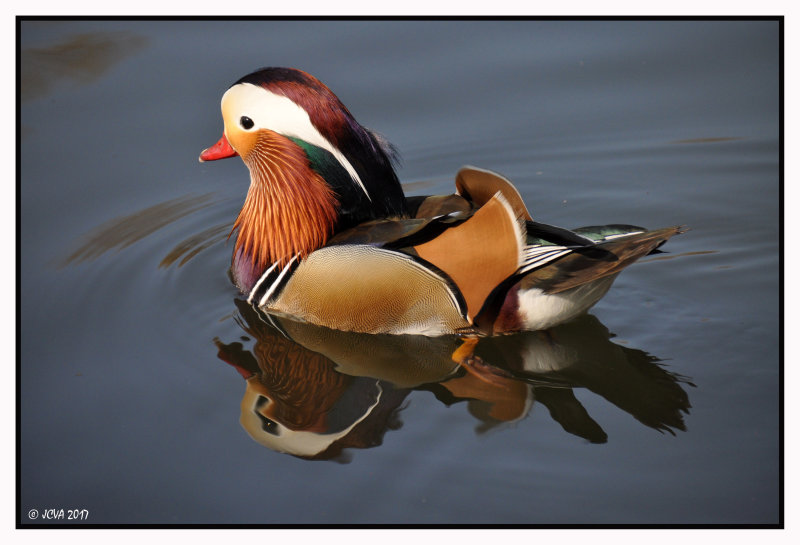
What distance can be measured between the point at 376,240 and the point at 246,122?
100 centimetres

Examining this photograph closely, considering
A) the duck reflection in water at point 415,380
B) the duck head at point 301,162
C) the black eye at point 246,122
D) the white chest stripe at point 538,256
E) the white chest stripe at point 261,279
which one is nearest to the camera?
the duck reflection in water at point 415,380

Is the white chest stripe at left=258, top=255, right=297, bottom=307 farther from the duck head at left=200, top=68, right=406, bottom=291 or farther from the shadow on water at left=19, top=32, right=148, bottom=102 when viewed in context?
the shadow on water at left=19, top=32, right=148, bottom=102

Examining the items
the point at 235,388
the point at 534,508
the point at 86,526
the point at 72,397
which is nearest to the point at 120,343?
the point at 72,397

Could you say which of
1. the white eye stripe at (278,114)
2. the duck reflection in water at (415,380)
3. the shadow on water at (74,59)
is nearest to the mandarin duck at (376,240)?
the white eye stripe at (278,114)

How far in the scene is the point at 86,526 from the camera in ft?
12.0

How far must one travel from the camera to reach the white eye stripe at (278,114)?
15.2ft

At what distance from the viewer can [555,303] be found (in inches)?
175

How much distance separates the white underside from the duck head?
2.80 feet

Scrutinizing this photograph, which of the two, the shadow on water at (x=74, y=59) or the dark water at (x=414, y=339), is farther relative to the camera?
the shadow on water at (x=74, y=59)

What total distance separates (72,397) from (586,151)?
383 centimetres

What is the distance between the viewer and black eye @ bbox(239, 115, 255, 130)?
15.7ft

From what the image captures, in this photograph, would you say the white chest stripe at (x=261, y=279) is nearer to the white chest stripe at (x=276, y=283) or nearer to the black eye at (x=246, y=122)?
the white chest stripe at (x=276, y=283)

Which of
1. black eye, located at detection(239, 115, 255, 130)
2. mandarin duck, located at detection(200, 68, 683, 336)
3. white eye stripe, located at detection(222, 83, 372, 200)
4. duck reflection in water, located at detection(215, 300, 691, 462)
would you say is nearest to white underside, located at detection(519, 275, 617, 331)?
mandarin duck, located at detection(200, 68, 683, 336)

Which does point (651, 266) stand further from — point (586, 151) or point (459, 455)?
point (459, 455)
